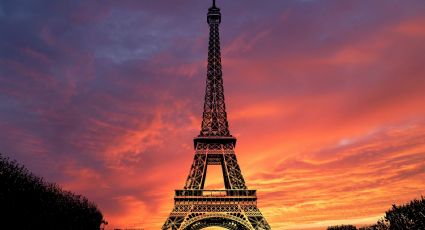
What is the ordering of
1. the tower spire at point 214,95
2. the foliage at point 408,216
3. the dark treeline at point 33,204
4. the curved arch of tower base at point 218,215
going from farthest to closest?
1. the tower spire at point 214,95
2. the curved arch of tower base at point 218,215
3. the foliage at point 408,216
4. the dark treeline at point 33,204

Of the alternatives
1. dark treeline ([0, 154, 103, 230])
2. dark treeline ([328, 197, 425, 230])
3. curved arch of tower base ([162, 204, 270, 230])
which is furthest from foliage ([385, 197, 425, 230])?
dark treeline ([0, 154, 103, 230])

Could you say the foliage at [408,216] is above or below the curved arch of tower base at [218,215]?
below

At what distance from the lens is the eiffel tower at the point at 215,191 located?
65.2 m

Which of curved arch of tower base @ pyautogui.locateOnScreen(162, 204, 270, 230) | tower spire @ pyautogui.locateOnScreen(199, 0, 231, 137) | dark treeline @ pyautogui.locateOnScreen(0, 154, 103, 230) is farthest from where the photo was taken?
tower spire @ pyautogui.locateOnScreen(199, 0, 231, 137)

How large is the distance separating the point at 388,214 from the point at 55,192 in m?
40.7

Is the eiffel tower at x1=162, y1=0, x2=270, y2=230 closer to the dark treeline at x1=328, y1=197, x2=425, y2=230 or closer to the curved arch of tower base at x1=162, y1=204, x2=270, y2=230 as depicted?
the curved arch of tower base at x1=162, y1=204, x2=270, y2=230

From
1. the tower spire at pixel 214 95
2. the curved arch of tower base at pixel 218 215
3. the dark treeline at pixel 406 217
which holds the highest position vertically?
the tower spire at pixel 214 95

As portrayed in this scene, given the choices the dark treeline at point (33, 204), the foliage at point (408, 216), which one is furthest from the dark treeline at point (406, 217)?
the dark treeline at point (33, 204)

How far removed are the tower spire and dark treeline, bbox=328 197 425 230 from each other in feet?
126

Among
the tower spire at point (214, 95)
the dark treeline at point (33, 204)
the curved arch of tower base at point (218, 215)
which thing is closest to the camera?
the dark treeline at point (33, 204)

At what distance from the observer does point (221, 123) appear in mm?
77000

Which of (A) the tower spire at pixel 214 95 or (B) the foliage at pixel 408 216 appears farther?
(A) the tower spire at pixel 214 95

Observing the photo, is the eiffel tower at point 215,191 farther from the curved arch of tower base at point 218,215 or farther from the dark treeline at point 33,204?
the dark treeline at point 33,204

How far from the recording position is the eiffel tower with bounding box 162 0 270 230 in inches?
2566
